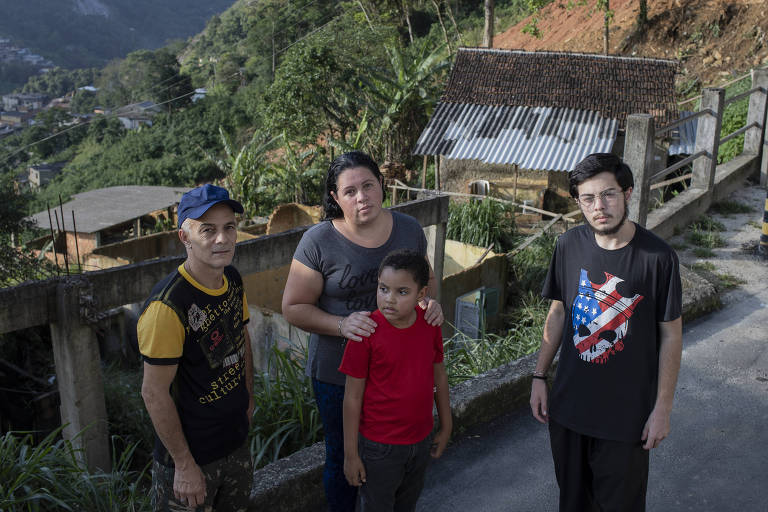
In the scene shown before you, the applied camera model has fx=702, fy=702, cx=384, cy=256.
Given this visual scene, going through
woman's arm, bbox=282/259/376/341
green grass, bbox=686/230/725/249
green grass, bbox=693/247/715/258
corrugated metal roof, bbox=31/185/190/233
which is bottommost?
corrugated metal roof, bbox=31/185/190/233

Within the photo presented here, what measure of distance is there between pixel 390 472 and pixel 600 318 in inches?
38.7

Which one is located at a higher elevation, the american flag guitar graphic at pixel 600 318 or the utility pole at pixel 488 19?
the utility pole at pixel 488 19

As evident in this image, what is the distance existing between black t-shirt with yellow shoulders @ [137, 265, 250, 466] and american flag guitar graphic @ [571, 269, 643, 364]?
Result: 130 cm

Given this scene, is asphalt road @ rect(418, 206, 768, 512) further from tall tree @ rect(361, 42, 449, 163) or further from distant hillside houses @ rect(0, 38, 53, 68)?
distant hillside houses @ rect(0, 38, 53, 68)

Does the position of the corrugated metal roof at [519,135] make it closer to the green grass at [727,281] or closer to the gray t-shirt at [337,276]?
the green grass at [727,281]

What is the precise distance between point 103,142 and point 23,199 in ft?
136

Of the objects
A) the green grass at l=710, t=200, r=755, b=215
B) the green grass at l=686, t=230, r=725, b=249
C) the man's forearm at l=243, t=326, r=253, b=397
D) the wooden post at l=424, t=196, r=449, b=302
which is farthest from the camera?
the green grass at l=710, t=200, r=755, b=215

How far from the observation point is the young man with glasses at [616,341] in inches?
102

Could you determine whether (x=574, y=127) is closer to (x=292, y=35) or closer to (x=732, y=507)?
(x=732, y=507)

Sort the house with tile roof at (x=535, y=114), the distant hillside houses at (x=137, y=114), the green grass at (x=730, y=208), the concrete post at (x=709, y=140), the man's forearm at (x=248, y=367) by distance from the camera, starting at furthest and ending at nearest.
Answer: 1. the distant hillside houses at (x=137, y=114)
2. the house with tile roof at (x=535, y=114)
3. the green grass at (x=730, y=208)
4. the concrete post at (x=709, y=140)
5. the man's forearm at (x=248, y=367)

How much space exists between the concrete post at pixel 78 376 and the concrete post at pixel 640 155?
16.6ft

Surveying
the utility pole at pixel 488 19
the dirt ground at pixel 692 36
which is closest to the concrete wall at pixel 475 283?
the dirt ground at pixel 692 36

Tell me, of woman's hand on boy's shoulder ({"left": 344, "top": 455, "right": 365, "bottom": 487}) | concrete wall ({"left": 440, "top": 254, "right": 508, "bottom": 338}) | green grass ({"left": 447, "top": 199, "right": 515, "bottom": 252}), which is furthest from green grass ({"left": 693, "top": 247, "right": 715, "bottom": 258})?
woman's hand on boy's shoulder ({"left": 344, "top": 455, "right": 365, "bottom": 487})

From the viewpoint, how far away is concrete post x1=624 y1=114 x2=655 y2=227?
21.5 ft
